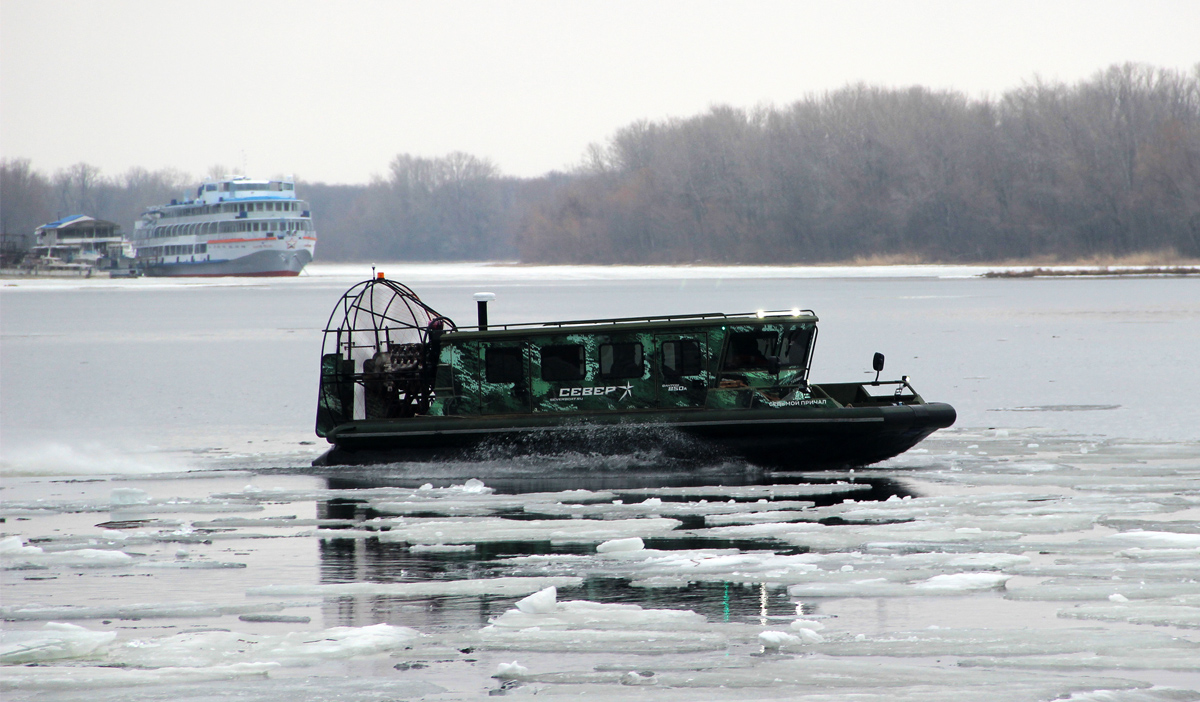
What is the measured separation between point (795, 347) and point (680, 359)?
1.41 meters

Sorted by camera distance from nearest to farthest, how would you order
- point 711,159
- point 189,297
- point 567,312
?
point 567,312
point 189,297
point 711,159

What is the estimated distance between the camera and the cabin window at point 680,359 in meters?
16.4

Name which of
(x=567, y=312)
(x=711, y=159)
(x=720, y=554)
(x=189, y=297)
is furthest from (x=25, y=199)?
(x=720, y=554)

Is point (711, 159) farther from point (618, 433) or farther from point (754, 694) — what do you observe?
point (754, 694)

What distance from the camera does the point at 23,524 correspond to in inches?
537

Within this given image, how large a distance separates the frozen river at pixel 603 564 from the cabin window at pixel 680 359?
1066 mm

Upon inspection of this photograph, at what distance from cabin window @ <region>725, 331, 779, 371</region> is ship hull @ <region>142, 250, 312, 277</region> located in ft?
335

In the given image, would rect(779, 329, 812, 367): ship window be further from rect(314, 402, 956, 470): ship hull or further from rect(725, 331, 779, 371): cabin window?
rect(314, 402, 956, 470): ship hull

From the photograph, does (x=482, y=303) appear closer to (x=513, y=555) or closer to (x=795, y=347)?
(x=795, y=347)

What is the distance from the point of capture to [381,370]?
1714 cm

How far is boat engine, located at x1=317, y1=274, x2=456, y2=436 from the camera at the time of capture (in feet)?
55.6

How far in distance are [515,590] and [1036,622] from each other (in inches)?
148

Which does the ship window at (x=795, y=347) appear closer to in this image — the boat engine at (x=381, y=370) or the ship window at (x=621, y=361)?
the ship window at (x=621, y=361)

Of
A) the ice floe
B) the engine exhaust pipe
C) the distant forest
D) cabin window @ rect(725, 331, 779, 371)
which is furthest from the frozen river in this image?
the distant forest
